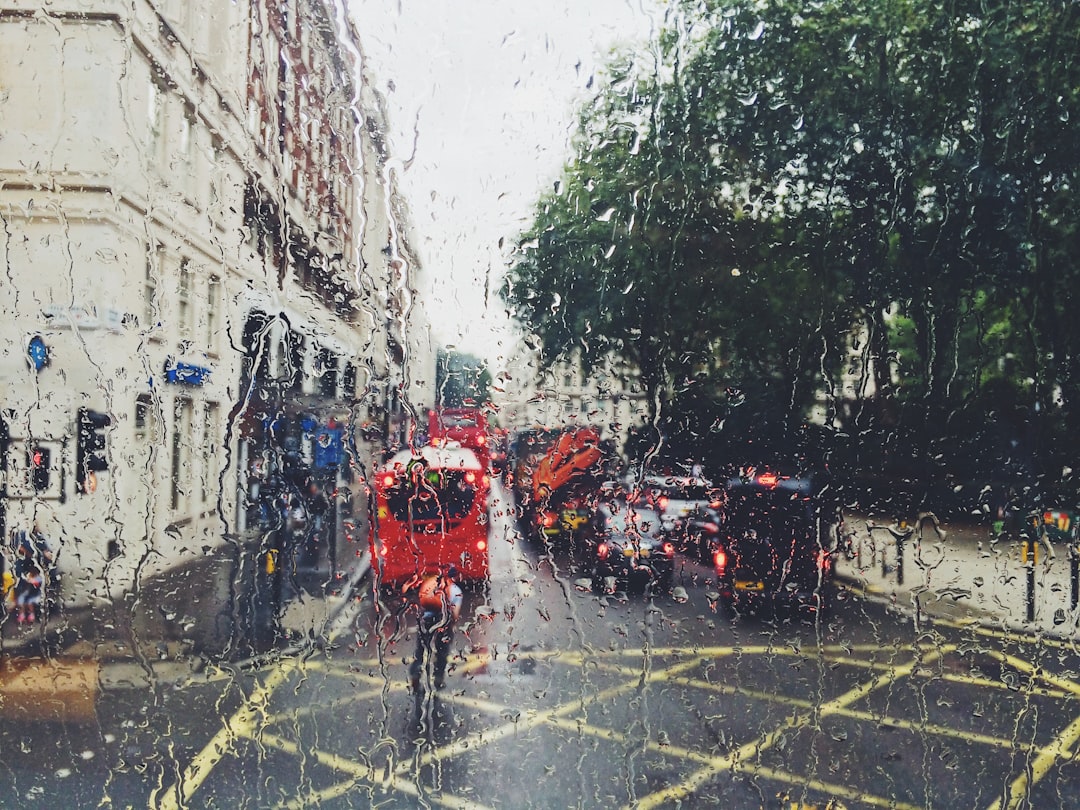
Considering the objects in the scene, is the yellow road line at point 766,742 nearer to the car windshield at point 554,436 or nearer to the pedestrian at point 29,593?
the car windshield at point 554,436

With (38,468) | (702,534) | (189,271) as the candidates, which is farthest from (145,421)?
(702,534)

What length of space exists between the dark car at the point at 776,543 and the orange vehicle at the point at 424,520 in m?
1.19

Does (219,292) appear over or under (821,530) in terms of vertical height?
over

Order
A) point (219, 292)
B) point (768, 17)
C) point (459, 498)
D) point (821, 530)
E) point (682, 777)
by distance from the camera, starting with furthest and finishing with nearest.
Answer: point (768, 17), point (821, 530), point (459, 498), point (219, 292), point (682, 777)

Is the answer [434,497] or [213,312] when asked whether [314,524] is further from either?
[213,312]

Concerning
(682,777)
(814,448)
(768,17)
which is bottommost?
(682,777)

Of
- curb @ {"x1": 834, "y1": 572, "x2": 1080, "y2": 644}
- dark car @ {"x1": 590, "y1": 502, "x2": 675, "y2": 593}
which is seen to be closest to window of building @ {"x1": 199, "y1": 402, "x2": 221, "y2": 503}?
dark car @ {"x1": 590, "y1": 502, "x2": 675, "y2": 593}

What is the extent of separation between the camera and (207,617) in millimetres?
2994

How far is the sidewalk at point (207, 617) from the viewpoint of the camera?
2.82 metres

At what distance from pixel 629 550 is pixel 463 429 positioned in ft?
3.33

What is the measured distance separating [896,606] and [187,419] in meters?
3.16

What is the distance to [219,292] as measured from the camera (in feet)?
9.65

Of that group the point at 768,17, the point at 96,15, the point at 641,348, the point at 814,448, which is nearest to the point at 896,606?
the point at 814,448

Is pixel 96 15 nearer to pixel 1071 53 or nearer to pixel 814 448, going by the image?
pixel 814 448
